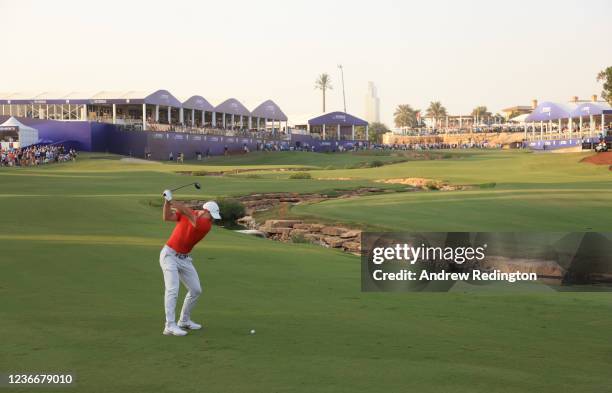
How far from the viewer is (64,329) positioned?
10758 millimetres

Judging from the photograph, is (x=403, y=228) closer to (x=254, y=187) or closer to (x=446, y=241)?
(x=446, y=241)

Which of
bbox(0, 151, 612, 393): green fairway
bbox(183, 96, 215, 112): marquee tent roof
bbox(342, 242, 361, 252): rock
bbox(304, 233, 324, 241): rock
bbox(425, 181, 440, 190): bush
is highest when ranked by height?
bbox(183, 96, 215, 112): marquee tent roof

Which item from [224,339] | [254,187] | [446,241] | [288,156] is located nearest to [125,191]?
[254,187]

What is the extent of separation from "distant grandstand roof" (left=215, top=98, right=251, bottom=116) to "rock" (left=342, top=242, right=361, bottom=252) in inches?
3780

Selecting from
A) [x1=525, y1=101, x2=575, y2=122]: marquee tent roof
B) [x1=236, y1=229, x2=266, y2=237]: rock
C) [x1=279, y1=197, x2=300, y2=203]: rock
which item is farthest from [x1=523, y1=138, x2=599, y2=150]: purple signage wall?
[x1=236, y1=229, x2=266, y2=237]: rock

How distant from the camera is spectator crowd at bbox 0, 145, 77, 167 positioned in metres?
73.8

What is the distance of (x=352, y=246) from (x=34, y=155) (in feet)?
192

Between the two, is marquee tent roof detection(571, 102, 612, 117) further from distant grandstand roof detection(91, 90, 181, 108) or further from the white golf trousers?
the white golf trousers

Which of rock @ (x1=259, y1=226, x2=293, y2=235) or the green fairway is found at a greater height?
the green fairway

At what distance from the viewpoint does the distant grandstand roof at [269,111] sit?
134 metres

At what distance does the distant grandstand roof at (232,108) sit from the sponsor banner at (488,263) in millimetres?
100415

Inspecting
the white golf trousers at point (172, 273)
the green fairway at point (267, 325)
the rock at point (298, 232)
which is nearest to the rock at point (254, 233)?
the rock at point (298, 232)

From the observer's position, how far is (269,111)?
137 metres

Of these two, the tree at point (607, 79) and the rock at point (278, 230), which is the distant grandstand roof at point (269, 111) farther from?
the rock at point (278, 230)
